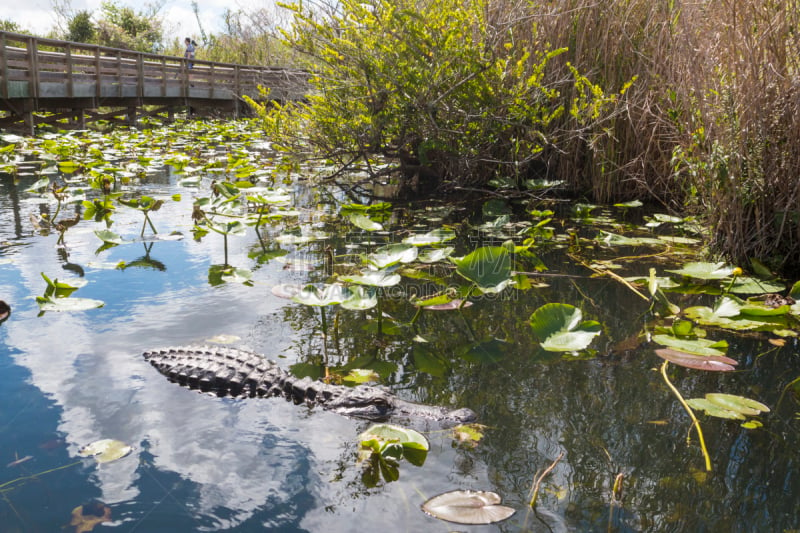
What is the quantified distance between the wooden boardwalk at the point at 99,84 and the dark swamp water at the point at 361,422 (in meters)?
2.66

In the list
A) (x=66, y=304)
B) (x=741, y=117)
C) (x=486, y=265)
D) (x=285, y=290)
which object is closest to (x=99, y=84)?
(x=66, y=304)

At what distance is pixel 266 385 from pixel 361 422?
Result: 0.32m

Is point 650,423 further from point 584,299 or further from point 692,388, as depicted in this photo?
point 584,299

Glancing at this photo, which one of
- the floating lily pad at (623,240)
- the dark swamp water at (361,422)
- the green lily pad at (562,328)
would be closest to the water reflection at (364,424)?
the dark swamp water at (361,422)

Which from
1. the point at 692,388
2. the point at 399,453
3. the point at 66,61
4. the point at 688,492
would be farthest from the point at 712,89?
the point at 66,61

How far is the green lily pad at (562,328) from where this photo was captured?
6.24 feet

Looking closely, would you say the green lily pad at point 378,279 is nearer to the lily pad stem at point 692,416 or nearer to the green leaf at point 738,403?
the lily pad stem at point 692,416

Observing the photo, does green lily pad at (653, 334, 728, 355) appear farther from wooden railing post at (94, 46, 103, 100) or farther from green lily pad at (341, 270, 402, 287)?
wooden railing post at (94, 46, 103, 100)

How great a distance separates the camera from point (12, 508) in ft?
4.21

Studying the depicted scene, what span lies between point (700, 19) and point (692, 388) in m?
1.89

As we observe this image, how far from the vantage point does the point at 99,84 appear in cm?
1050

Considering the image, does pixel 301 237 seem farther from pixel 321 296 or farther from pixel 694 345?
pixel 694 345

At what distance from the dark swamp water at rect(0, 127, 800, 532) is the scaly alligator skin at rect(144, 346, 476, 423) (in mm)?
36

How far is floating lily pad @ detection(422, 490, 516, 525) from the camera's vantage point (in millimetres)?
1247
